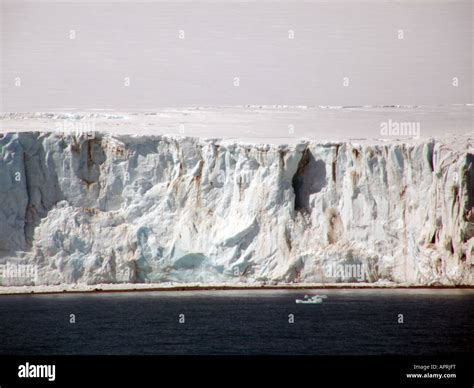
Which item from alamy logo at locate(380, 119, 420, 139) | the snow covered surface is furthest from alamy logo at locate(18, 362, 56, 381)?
alamy logo at locate(380, 119, 420, 139)

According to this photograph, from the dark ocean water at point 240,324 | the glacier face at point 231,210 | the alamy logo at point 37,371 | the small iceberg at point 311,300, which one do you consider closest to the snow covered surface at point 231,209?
the glacier face at point 231,210

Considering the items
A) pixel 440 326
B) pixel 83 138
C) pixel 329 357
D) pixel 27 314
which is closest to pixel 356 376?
pixel 329 357

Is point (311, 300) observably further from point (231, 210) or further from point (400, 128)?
point (400, 128)

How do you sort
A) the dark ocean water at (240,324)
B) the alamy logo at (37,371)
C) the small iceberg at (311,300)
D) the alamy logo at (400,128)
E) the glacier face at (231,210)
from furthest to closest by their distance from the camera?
the alamy logo at (400,128), the glacier face at (231,210), the small iceberg at (311,300), the dark ocean water at (240,324), the alamy logo at (37,371)

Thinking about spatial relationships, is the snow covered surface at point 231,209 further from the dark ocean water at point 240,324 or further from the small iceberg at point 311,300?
the small iceberg at point 311,300

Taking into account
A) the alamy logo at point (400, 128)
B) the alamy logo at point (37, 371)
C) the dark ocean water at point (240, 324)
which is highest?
A: the alamy logo at point (400, 128)

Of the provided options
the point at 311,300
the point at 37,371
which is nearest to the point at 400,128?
the point at 311,300
